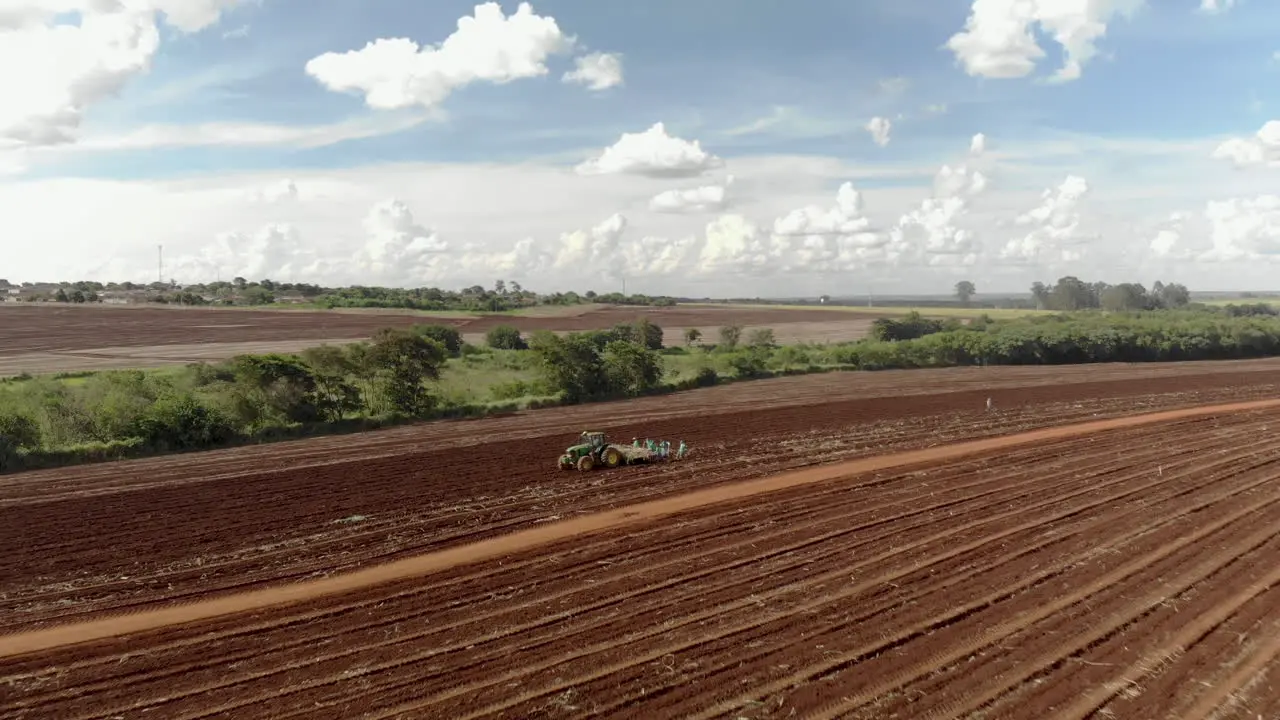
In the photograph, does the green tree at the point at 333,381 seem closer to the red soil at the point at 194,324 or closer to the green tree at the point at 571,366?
the green tree at the point at 571,366

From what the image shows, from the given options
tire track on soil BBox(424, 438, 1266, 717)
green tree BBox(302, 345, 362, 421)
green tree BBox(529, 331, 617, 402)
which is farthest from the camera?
green tree BBox(529, 331, 617, 402)

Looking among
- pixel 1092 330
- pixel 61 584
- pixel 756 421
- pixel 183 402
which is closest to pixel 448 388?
pixel 183 402

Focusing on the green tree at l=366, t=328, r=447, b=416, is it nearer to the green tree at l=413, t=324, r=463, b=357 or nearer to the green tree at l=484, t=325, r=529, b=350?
the green tree at l=413, t=324, r=463, b=357

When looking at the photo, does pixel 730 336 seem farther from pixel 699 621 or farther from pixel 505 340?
pixel 699 621

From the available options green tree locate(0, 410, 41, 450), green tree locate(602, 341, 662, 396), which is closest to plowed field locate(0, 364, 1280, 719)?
green tree locate(0, 410, 41, 450)

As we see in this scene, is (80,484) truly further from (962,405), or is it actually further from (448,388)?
(962,405)
